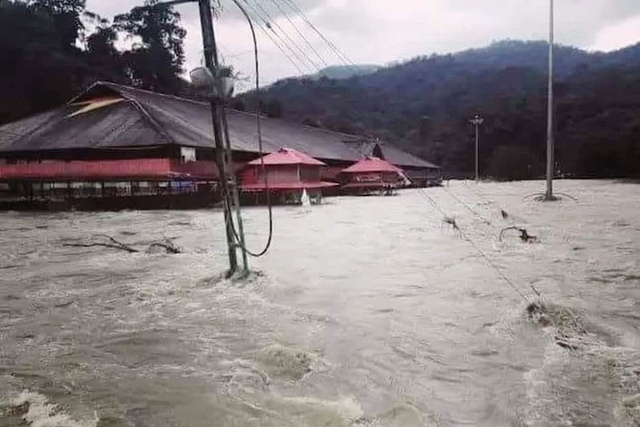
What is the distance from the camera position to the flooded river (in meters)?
3.98

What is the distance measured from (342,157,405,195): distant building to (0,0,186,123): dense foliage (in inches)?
515

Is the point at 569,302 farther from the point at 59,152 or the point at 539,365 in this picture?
the point at 59,152

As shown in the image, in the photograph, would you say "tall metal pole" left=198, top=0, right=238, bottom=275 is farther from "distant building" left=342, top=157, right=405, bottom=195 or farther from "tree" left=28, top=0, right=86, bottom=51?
"tree" left=28, top=0, right=86, bottom=51

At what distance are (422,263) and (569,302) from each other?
330 cm

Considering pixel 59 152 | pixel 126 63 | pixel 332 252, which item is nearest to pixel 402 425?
pixel 332 252

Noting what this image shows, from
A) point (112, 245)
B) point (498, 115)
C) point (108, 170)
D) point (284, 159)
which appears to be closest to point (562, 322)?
point (112, 245)

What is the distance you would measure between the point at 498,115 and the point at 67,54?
3967 centimetres

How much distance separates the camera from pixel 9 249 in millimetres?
11883

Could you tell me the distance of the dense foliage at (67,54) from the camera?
128 ft

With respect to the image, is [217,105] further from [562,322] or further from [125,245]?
[125,245]

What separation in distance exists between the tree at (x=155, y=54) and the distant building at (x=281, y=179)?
25.3 m

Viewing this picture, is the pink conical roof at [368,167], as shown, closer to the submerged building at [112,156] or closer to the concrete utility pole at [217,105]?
the submerged building at [112,156]

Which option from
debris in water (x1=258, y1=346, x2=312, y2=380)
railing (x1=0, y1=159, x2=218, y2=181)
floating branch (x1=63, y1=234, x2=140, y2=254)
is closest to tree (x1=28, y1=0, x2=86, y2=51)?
railing (x1=0, y1=159, x2=218, y2=181)

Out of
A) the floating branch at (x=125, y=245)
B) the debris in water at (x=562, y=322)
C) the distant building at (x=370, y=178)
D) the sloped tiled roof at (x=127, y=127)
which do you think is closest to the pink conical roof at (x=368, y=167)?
the distant building at (x=370, y=178)
